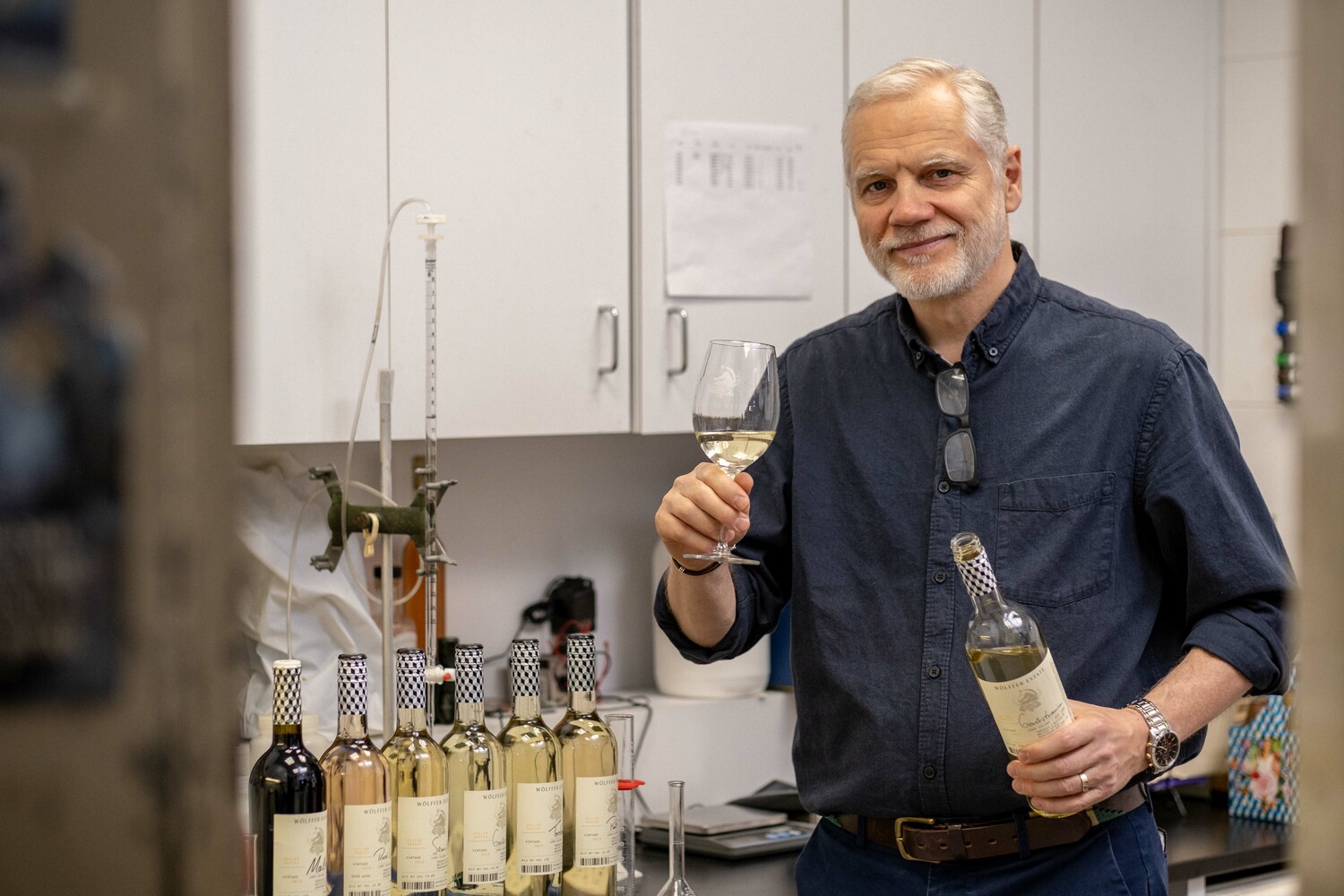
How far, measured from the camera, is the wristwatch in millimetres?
1492

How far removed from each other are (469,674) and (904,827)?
1.83 ft

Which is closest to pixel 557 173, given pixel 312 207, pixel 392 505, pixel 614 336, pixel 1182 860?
pixel 614 336

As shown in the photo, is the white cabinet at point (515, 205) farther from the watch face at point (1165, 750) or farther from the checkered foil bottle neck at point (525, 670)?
the watch face at point (1165, 750)

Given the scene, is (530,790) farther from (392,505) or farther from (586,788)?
(392,505)

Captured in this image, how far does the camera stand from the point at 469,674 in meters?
1.74

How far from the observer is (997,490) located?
1.69m

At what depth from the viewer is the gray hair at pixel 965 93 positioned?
173cm

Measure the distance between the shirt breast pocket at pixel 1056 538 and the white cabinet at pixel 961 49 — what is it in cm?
95

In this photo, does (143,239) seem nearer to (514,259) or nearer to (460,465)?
(514,259)

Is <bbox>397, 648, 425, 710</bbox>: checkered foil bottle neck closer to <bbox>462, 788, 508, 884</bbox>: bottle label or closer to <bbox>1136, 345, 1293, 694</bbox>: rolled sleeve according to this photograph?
<bbox>462, 788, 508, 884</bbox>: bottle label

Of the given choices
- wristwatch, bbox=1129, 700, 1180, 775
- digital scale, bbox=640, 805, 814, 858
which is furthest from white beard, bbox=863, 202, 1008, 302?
digital scale, bbox=640, 805, 814, 858

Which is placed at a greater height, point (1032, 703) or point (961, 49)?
point (961, 49)

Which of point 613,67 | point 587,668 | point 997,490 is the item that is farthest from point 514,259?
point 997,490

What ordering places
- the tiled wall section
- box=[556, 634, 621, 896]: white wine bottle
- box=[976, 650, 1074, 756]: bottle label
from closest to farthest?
box=[976, 650, 1074, 756]: bottle label
box=[556, 634, 621, 896]: white wine bottle
the tiled wall section
